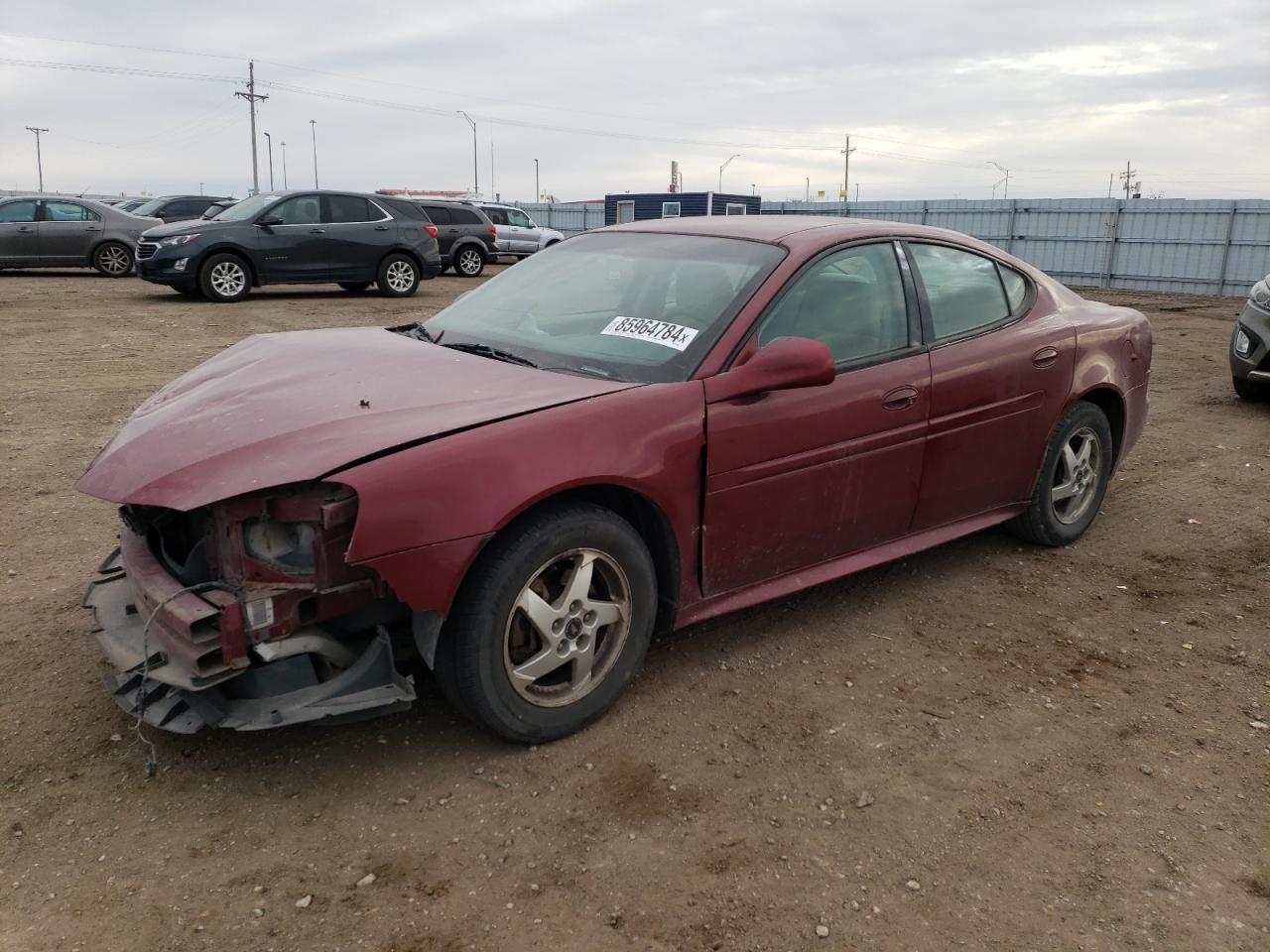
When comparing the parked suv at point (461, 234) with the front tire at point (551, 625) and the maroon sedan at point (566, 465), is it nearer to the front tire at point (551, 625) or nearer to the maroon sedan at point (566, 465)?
the maroon sedan at point (566, 465)

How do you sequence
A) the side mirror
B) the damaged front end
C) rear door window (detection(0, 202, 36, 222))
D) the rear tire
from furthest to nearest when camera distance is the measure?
rear door window (detection(0, 202, 36, 222)), the rear tire, the side mirror, the damaged front end

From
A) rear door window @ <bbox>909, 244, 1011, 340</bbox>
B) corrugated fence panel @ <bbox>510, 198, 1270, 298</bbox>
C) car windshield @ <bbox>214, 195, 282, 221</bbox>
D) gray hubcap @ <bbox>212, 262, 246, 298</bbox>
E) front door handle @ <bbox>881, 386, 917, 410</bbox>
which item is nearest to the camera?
front door handle @ <bbox>881, 386, 917, 410</bbox>

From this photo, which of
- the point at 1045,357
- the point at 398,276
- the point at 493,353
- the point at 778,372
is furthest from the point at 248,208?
the point at 778,372

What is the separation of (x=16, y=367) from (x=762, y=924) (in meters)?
9.07

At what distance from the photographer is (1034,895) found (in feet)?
8.32

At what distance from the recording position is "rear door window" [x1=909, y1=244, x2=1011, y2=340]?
4.15m

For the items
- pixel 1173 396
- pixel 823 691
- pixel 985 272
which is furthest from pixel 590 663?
pixel 1173 396

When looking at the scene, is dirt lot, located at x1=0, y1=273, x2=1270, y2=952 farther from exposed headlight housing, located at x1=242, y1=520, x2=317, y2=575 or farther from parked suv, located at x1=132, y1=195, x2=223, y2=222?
parked suv, located at x1=132, y1=195, x2=223, y2=222

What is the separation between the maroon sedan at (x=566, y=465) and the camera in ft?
9.00

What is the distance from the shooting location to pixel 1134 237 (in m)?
22.7

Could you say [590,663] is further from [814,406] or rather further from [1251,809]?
[1251,809]

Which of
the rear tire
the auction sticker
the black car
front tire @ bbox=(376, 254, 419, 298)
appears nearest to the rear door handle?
the auction sticker

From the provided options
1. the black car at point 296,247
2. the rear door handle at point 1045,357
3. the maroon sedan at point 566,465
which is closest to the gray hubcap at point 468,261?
the black car at point 296,247

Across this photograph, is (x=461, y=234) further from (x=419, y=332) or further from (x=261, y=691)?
(x=261, y=691)
